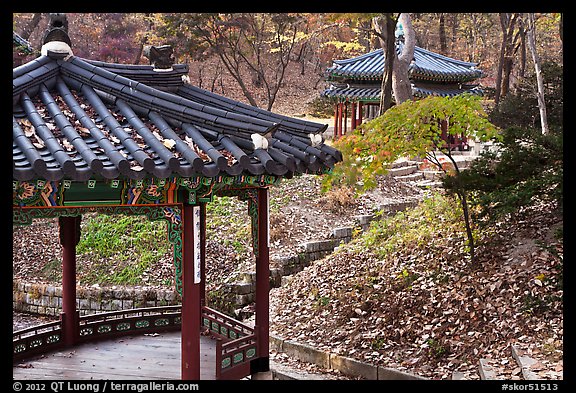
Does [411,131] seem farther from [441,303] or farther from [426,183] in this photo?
[426,183]

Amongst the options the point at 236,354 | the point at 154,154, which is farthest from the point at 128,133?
the point at 236,354

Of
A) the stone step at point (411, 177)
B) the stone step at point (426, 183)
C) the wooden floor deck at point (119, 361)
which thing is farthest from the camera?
the stone step at point (411, 177)

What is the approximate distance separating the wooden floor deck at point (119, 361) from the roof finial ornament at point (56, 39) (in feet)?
11.4

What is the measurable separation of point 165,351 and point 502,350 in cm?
441

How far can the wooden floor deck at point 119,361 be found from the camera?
7.00 meters

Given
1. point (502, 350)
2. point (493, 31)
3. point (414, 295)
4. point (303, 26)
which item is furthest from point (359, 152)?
point (493, 31)

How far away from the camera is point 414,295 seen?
1027 centimetres

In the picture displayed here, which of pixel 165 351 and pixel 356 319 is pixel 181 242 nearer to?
pixel 165 351

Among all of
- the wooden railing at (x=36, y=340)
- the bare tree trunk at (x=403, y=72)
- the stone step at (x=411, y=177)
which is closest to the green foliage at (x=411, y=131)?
the wooden railing at (x=36, y=340)

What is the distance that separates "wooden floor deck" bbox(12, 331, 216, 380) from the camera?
700cm

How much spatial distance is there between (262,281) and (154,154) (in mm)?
2411

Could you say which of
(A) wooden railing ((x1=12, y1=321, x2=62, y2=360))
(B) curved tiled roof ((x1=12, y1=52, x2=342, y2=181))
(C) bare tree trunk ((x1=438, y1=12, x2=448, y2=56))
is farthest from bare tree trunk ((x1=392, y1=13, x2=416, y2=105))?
(C) bare tree trunk ((x1=438, y1=12, x2=448, y2=56))

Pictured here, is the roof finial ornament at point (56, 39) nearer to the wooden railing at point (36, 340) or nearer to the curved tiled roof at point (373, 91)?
the wooden railing at point (36, 340)
